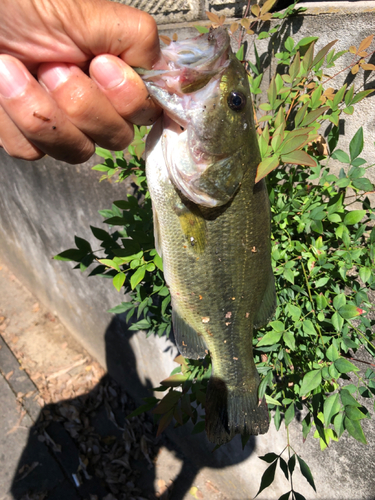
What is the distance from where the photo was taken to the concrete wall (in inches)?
73.9

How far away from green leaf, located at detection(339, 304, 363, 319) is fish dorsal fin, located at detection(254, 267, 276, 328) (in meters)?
0.33

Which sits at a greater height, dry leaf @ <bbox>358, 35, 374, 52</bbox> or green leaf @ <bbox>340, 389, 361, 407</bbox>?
dry leaf @ <bbox>358, 35, 374, 52</bbox>

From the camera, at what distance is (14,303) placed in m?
5.79

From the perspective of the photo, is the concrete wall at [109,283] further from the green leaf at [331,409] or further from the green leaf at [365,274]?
the green leaf at [331,409]

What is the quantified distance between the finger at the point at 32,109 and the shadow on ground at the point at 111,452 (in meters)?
2.93

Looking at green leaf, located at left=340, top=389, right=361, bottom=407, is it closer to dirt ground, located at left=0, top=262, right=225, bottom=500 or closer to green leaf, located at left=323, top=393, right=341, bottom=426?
green leaf, located at left=323, top=393, right=341, bottom=426

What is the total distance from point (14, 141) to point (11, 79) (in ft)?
1.12

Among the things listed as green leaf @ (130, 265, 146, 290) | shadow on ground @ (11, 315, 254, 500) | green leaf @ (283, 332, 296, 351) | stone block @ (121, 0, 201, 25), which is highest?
stone block @ (121, 0, 201, 25)

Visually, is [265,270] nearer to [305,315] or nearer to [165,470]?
[305,315]

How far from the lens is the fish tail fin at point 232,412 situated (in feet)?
5.91

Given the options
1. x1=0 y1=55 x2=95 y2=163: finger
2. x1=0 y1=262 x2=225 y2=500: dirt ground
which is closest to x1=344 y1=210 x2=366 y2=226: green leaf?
x1=0 y1=55 x2=95 y2=163: finger

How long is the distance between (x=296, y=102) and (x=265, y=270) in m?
1.00

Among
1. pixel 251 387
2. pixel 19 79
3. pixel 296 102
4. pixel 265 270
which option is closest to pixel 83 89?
pixel 19 79

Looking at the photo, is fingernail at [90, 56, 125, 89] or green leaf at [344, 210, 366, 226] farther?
green leaf at [344, 210, 366, 226]
